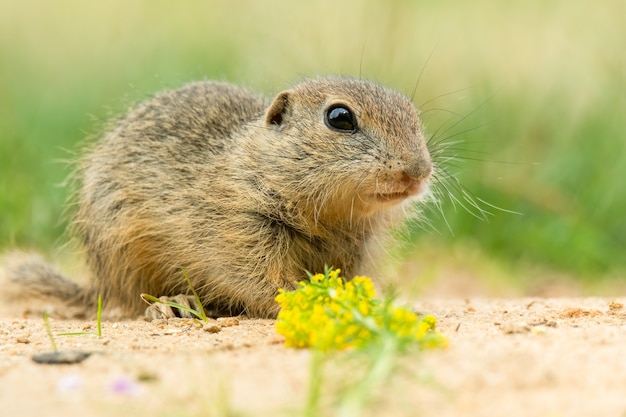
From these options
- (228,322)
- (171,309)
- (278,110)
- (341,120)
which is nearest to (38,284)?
(171,309)

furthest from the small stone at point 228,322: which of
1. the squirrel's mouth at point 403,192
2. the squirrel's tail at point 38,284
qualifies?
the squirrel's tail at point 38,284

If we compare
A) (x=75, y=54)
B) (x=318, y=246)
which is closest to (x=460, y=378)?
(x=318, y=246)

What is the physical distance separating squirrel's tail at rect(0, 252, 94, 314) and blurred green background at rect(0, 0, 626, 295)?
50 centimetres

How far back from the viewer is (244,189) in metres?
5.76

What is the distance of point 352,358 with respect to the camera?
3146mm

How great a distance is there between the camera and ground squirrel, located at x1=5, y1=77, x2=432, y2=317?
5.35 meters

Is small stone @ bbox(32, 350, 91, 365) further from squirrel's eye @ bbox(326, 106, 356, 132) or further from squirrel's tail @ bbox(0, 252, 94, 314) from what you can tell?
squirrel's tail @ bbox(0, 252, 94, 314)

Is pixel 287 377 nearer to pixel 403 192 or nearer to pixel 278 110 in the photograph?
pixel 403 192

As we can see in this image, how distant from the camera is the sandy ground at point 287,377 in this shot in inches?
112

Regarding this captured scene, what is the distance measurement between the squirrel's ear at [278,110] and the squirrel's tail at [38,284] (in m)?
2.32

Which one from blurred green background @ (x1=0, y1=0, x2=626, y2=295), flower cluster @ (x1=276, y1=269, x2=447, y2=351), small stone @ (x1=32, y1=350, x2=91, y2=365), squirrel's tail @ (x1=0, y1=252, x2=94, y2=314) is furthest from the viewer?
blurred green background @ (x1=0, y1=0, x2=626, y2=295)

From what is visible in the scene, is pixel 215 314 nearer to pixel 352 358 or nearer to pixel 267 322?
pixel 267 322

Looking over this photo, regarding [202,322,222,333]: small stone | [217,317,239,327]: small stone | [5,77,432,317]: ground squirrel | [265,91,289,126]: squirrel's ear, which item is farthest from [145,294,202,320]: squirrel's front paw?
[265,91,289,126]: squirrel's ear

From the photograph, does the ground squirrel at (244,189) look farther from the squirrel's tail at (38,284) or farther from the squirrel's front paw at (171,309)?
the squirrel's tail at (38,284)
